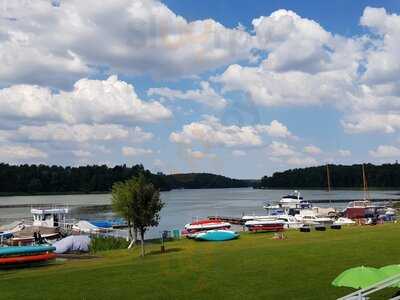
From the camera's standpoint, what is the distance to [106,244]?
2015 inches

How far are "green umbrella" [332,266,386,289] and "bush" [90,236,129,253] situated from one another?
35006mm

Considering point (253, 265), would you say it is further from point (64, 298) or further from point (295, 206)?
point (295, 206)

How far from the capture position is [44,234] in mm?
70312

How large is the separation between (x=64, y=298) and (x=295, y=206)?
309ft

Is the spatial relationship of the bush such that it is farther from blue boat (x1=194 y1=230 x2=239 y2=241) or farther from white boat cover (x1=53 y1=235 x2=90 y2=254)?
blue boat (x1=194 y1=230 x2=239 y2=241)

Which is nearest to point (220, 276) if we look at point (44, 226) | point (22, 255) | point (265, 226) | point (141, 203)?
point (141, 203)

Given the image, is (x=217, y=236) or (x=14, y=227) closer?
(x=217, y=236)

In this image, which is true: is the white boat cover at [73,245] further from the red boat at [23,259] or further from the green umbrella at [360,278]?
the green umbrella at [360,278]

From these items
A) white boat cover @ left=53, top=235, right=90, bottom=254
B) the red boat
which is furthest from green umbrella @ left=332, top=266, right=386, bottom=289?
white boat cover @ left=53, top=235, right=90, bottom=254

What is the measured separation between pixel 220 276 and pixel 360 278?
10.0 meters

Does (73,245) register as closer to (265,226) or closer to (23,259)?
(23,259)

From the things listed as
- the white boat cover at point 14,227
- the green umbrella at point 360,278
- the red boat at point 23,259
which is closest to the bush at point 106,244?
the red boat at point 23,259

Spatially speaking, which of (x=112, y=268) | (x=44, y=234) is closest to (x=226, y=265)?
(x=112, y=268)

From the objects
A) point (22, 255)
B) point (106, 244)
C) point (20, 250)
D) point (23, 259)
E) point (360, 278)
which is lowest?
point (106, 244)
